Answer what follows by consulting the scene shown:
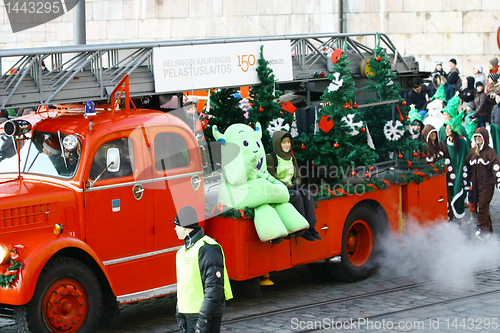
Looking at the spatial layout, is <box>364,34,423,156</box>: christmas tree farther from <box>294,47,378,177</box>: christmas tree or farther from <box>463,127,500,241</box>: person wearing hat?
<box>463,127,500,241</box>: person wearing hat

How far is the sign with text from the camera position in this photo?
767 cm

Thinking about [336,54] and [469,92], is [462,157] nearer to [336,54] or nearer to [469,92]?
[336,54]

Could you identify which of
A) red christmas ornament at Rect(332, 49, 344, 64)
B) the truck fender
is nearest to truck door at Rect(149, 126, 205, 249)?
the truck fender

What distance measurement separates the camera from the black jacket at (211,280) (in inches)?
185

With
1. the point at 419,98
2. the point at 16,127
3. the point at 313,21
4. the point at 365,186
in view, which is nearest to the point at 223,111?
the point at 365,186

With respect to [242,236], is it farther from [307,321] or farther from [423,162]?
[423,162]

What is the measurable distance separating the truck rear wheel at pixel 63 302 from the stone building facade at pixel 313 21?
49.1 ft

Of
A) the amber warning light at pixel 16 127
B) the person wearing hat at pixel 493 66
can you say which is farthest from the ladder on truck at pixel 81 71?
the person wearing hat at pixel 493 66

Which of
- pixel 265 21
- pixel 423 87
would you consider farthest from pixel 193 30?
pixel 423 87

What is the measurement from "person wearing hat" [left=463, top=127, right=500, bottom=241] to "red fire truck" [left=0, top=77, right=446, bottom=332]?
4914 mm

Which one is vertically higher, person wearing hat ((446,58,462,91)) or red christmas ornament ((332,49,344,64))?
person wearing hat ((446,58,462,91))

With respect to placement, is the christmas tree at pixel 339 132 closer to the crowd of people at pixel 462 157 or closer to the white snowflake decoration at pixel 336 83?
the white snowflake decoration at pixel 336 83

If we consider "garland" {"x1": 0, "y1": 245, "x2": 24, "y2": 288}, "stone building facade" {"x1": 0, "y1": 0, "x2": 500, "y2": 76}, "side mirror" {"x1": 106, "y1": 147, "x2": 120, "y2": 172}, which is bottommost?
"garland" {"x1": 0, "y1": 245, "x2": 24, "y2": 288}

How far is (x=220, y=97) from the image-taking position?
912 cm
